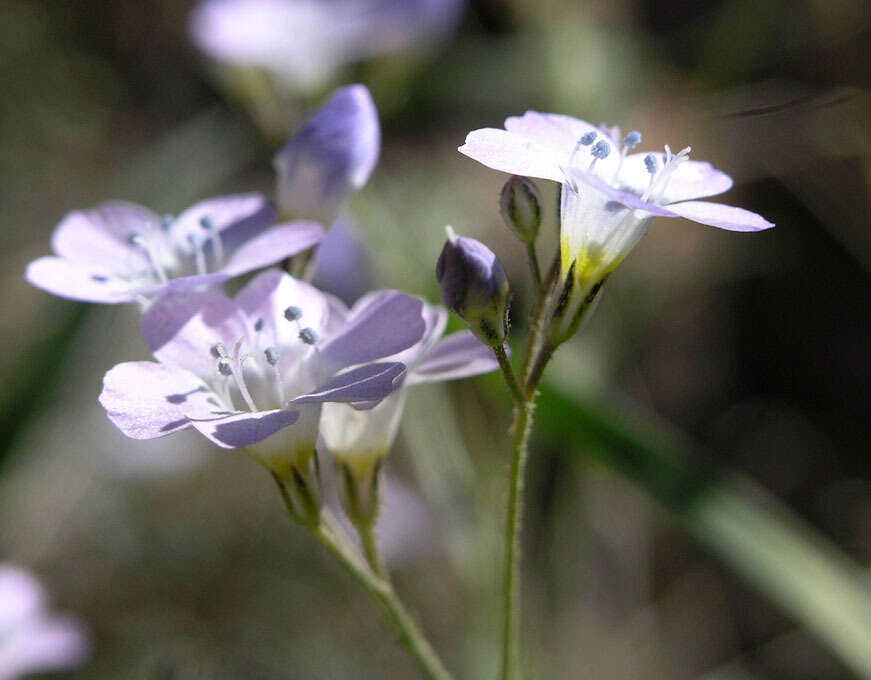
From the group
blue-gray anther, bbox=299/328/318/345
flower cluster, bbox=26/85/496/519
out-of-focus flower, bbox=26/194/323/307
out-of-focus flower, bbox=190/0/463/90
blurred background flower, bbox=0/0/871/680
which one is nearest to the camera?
flower cluster, bbox=26/85/496/519

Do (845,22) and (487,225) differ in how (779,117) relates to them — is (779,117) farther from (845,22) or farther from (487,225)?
(487,225)

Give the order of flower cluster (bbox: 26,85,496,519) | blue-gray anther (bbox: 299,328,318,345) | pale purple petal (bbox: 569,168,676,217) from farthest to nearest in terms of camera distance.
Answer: blue-gray anther (bbox: 299,328,318,345) < flower cluster (bbox: 26,85,496,519) < pale purple petal (bbox: 569,168,676,217)

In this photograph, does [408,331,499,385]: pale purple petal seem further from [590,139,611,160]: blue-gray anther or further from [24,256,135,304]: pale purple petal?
[24,256,135,304]: pale purple petal

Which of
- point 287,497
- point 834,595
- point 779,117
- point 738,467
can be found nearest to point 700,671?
point 738,467

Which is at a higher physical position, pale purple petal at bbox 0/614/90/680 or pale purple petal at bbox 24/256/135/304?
pale purple petal at bbox 24/256/135/304

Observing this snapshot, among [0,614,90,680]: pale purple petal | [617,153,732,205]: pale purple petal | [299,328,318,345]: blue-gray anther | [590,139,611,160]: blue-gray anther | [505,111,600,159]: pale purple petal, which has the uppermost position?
[505,111,600,159]: pale purple petal

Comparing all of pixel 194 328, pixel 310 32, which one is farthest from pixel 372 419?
pixel 310 32

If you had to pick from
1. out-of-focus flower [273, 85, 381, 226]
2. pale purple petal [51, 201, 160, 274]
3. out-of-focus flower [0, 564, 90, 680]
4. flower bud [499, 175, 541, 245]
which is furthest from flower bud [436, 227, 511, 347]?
out-of-focus flower [0, 564, 90, 680]
